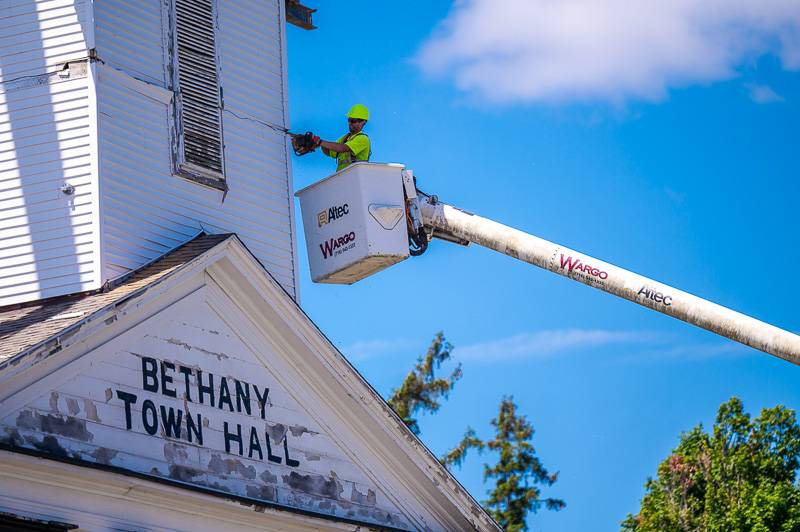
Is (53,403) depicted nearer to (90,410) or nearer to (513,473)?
(90,410)

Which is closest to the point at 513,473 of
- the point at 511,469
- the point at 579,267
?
the point at 511,469

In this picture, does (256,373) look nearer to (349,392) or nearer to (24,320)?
(349,392)

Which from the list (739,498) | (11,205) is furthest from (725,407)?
(11,205)

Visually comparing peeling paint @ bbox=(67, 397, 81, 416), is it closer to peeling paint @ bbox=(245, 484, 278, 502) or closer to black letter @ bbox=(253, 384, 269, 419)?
peeling paint @ bbox=(245, 484, 278, 502)

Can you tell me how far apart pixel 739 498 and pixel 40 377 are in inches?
→ 826

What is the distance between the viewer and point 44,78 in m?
21.8

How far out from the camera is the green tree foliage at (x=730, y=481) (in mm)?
34688

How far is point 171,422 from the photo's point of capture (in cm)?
1906

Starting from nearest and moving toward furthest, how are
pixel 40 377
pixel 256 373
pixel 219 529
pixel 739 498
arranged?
pixel 40 377, pixel 219 529, pixel 256 373, pixel 739 498

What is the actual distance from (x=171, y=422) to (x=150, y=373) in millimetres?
594

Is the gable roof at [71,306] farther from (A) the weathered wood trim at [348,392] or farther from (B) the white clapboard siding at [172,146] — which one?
(A) the weathered wood trim at [348,392]

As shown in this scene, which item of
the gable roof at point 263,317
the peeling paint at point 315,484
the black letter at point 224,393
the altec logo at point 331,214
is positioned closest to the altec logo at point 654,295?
the gable roof at point 263,317

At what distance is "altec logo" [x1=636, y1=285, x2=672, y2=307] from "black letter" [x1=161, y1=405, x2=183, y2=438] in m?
7.13

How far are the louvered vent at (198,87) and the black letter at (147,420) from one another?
14.4 feet
